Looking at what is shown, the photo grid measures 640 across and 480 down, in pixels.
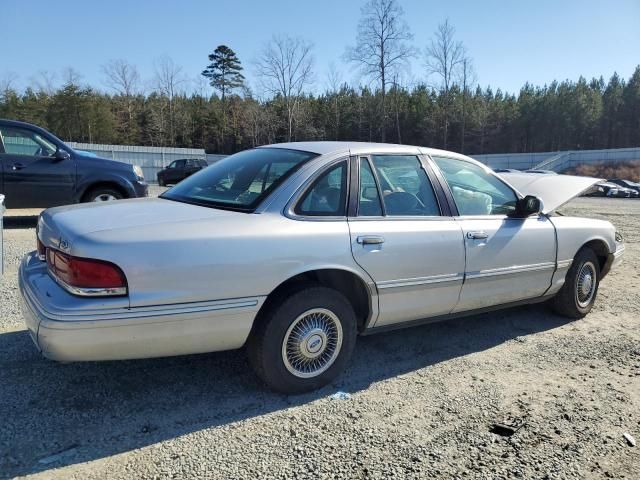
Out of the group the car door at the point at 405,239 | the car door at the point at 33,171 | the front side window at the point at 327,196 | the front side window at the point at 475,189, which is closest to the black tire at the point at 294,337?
the car door at the point at 405,239

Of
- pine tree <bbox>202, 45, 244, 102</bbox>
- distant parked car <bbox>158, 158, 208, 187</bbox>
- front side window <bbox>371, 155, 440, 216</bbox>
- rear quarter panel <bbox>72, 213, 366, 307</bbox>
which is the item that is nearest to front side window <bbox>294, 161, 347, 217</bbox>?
rear quarter panel <bbox>72, 213, 366, 307</bbox>

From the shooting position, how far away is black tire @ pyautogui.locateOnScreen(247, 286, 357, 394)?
290 centimetres

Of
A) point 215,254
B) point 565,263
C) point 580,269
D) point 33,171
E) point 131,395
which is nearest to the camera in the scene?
point 215,254

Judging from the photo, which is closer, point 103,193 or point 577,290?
point 577,290

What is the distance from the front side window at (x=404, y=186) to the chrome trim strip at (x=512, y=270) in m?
0.57

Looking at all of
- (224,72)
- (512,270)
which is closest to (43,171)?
(512,270)

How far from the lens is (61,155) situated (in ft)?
27.5

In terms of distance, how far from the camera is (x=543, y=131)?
68.3 meters

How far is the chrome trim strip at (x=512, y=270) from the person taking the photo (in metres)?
3.75

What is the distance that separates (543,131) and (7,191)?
71.7 meters

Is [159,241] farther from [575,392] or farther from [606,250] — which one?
[606,250]

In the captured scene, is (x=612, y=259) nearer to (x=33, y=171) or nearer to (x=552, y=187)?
(x=552, y=187)

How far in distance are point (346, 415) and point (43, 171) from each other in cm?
758

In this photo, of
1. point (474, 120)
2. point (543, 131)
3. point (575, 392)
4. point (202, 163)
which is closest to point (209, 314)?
point (575, 392)
